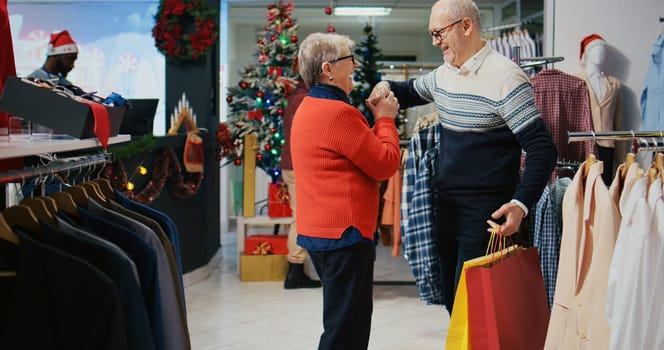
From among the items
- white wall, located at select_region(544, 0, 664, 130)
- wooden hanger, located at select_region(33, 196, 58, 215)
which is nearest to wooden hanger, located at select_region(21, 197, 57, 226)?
wooden hanger, located at select_region(33, 196, 58, 215)

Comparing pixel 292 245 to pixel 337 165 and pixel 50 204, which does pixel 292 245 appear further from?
pixel 50 204

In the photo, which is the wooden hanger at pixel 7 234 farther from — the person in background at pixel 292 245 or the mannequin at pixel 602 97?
the person in background at pixel 292 245

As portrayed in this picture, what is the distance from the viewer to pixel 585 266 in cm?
264

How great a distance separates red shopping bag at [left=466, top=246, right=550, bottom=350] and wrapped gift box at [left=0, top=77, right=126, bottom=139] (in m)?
1.21

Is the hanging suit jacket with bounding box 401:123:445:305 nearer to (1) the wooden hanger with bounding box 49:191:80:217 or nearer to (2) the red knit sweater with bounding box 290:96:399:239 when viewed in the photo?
(2) the red knit sweater with bounding box 290:96:399:239

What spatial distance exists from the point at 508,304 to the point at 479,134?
23.6 inches

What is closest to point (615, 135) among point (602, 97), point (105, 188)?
point (105, 188)

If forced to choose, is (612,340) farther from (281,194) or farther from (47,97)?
(281,194)

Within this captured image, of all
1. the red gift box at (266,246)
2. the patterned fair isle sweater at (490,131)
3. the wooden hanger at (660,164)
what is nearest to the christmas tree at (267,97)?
the red gift box at (266,246)

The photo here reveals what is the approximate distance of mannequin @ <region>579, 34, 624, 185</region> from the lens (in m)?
4.88

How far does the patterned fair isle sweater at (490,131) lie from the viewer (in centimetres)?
281

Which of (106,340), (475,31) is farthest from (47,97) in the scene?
(475,31)

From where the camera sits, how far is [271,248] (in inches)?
266

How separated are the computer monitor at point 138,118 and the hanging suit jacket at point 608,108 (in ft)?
8.30
